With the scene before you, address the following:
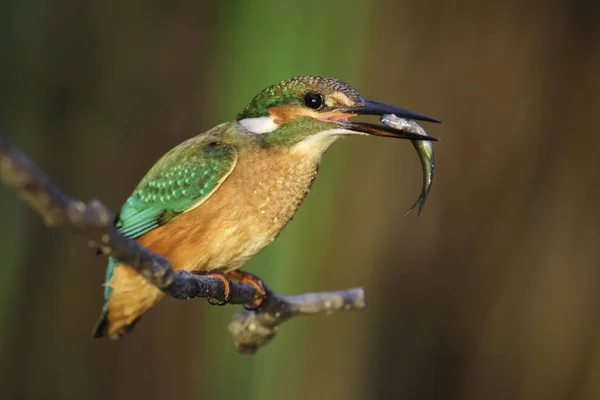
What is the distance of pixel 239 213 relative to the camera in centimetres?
103

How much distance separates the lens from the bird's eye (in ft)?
3.05

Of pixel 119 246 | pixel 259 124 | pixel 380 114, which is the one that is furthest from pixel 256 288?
pixel 119 246

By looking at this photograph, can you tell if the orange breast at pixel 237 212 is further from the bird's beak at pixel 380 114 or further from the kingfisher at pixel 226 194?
the bird's beak at pixel 380 114

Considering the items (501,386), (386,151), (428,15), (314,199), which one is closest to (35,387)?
(314,199)

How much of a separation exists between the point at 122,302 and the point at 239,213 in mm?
242

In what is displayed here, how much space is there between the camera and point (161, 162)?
111 cm

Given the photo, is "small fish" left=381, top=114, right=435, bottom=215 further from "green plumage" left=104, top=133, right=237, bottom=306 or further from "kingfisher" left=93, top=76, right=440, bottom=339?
"green plumage" left=104, top=133, right=237, bottom=306

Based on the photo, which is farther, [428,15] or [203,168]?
[428,15]

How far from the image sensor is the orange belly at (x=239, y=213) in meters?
1.03

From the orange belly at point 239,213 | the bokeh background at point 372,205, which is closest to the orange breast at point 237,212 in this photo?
the orange belly at point 239,213

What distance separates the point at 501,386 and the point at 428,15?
1071mm

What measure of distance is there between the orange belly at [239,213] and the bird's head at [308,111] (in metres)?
0.04

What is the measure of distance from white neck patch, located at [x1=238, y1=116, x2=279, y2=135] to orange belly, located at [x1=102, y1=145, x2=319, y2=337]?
0.10 feet

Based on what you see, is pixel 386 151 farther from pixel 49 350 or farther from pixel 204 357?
pixel 49 350
